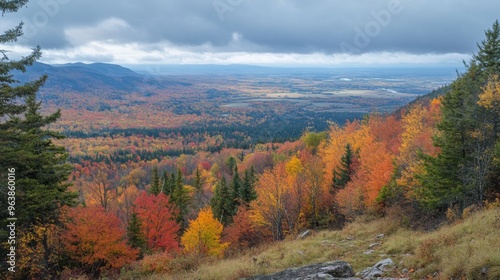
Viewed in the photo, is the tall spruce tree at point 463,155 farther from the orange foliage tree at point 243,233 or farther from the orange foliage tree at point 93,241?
the orange foliage tree at point 93,241

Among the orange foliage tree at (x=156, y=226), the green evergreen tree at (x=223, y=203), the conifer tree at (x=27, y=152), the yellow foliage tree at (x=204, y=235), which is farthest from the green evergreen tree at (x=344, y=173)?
the conifer tree at (x=27, y=152)

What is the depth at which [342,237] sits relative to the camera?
20859mm

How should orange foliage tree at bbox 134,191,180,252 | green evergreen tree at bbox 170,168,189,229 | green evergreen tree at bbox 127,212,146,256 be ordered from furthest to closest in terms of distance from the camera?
green evergreen tree at bbox 170,168,189,229, orange foliage tree at bbox 134,191,180,252, green evergreen tree at bbox 127,212,146,256

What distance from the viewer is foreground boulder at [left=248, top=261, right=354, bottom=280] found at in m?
10.9

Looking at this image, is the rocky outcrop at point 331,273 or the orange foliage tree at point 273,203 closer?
the rocky outcrop at point 331,273

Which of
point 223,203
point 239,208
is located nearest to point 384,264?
point 239,208

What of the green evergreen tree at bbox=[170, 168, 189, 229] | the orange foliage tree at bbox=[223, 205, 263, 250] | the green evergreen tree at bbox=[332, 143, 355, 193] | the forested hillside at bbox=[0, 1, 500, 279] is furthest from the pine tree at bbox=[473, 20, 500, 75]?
the green evergreen tree at bbox=[170, 168, 189, 229]

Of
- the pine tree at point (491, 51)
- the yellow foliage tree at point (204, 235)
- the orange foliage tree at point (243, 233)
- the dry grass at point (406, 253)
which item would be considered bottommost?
the orange foliage tree at point (243, 233)

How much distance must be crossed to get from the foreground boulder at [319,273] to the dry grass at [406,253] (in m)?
1.60

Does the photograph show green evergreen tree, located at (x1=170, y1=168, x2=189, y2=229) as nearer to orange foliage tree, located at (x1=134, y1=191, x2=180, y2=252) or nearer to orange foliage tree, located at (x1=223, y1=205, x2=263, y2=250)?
orange foliage tree, located at (x1=223, y1=205, x2=263, y2=250)

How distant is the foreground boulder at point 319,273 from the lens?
1088 cm

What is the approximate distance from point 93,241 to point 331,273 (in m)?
16.7

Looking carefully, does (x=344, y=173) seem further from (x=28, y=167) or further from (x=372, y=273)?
(x=28, y=167)

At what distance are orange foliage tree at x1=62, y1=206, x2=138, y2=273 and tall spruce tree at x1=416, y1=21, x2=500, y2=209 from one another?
2163cm
